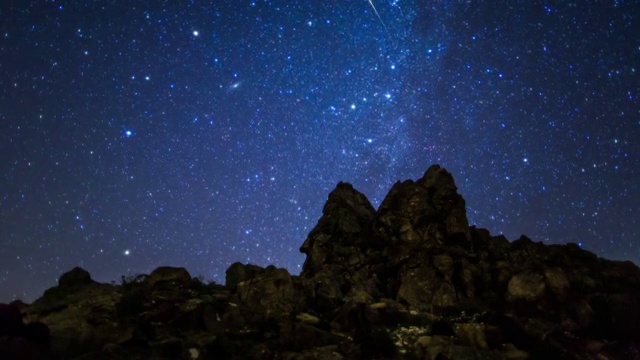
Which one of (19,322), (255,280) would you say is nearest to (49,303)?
(19,322)

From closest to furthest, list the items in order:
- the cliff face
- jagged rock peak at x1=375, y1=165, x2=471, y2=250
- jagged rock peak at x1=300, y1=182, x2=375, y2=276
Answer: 1. the cliff face
2. jagged rock peak at x1=375, y1=165, x2=471, y2=250
3. jagged rock peak at x1=300, y1=182, x2=375, y2=276

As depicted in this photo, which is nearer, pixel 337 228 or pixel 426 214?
pixel 426 214

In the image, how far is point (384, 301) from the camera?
2931cm

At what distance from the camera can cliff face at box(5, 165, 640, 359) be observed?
749 inches

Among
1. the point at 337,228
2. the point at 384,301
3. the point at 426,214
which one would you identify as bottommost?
the point at 384,301

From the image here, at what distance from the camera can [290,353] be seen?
19.0 meters

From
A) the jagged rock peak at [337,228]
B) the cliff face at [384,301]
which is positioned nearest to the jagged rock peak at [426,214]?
the cliff face at [384,301]

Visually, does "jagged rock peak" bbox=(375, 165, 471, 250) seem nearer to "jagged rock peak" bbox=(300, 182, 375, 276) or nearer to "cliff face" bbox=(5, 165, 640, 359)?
"cliff face" bbox=(5, 165, 640, 359)

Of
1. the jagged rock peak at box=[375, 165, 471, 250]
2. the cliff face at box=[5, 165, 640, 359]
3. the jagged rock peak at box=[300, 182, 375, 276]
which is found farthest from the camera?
the jagged rock peak at box=[300, 182, 375, 276]

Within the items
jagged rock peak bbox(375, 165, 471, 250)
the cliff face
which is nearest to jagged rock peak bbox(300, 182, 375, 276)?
the cliff face

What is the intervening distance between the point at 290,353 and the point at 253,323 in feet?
11.9

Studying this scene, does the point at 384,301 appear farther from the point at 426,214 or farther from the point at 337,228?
the point at 426,214

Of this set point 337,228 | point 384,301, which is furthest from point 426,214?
point 384,301

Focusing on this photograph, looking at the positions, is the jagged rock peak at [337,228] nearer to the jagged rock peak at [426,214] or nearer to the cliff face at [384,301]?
the cliff face at [384,301]
